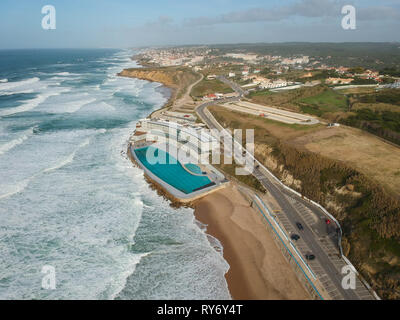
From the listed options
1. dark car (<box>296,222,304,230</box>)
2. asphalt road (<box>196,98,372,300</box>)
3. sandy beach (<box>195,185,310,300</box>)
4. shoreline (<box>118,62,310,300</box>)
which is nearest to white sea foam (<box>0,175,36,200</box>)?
shoreline (<box>118,62,310,300</box>)

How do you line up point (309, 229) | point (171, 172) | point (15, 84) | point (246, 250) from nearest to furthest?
point (246, 250), point (309, 229), point (171, 172), point (15, 84)

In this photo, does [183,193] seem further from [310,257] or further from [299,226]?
[310,257]

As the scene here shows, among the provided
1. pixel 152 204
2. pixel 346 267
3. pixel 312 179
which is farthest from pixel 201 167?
pixel 346 267

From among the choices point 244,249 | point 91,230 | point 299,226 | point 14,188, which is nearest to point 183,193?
point 244,249

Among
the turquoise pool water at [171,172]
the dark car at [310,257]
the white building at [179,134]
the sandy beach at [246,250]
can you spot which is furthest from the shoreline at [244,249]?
the white building at [179,134]

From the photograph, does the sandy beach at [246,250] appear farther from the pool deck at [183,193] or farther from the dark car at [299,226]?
the dark car at [299,226]

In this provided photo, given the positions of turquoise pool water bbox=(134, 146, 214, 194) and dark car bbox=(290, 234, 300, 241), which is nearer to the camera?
dark car bbox=(290, 234, 300, 241)

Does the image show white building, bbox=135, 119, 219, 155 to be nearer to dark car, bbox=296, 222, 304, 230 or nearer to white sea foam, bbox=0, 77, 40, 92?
dark car, bbox=296, 222, 304, 230
